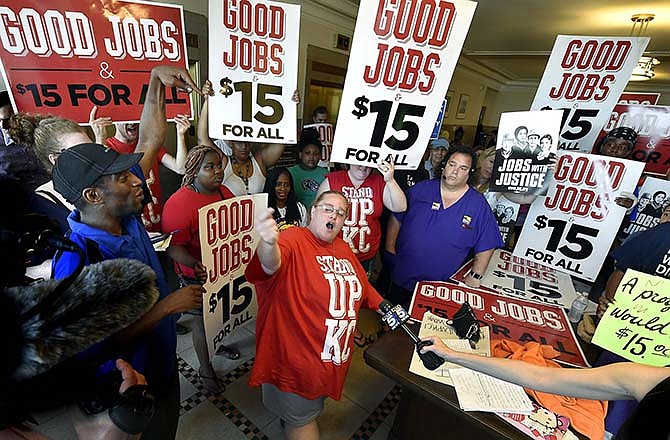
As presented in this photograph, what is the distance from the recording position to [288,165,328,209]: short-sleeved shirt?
2.54 m

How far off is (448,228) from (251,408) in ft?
5.14

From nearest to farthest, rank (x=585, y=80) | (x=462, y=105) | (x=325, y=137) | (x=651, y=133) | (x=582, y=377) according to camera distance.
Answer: (x=582, y=377) → (x=585, y=80) → (x=651, y=133) → (x=325, y=137) → (x=462, y=105)

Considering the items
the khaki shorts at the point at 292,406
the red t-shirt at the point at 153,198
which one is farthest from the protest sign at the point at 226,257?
→ the red t-shirt at the point at 153,198

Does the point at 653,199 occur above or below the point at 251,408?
above

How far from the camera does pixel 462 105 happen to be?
8.55 meters

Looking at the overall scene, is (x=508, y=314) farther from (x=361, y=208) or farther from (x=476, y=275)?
(x=361, y=208)

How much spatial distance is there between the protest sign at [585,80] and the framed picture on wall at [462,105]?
22.1 ft

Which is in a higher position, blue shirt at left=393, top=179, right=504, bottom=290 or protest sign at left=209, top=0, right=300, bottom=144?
protest sign at left=209, top=0, right=300, bottom=144

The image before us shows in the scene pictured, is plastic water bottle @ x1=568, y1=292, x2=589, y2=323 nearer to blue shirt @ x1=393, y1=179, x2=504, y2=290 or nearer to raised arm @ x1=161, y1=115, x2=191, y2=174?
blue shirt @ x1=393, y1=179, x2=504, y2=290

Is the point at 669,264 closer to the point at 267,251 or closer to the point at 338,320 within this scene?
the point at 338,320

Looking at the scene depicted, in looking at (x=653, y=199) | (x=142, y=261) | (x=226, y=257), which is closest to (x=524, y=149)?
(x=653, y=199)

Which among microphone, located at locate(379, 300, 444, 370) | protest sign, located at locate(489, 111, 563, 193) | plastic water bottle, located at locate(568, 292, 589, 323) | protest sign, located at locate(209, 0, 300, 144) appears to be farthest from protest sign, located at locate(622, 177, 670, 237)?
protest sign, located at locate(209, 0, 300, 144)

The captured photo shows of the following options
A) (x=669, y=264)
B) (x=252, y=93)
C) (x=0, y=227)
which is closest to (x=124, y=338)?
(x=0, y=227)

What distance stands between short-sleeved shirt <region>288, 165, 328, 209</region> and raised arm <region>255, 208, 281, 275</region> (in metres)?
1.38
